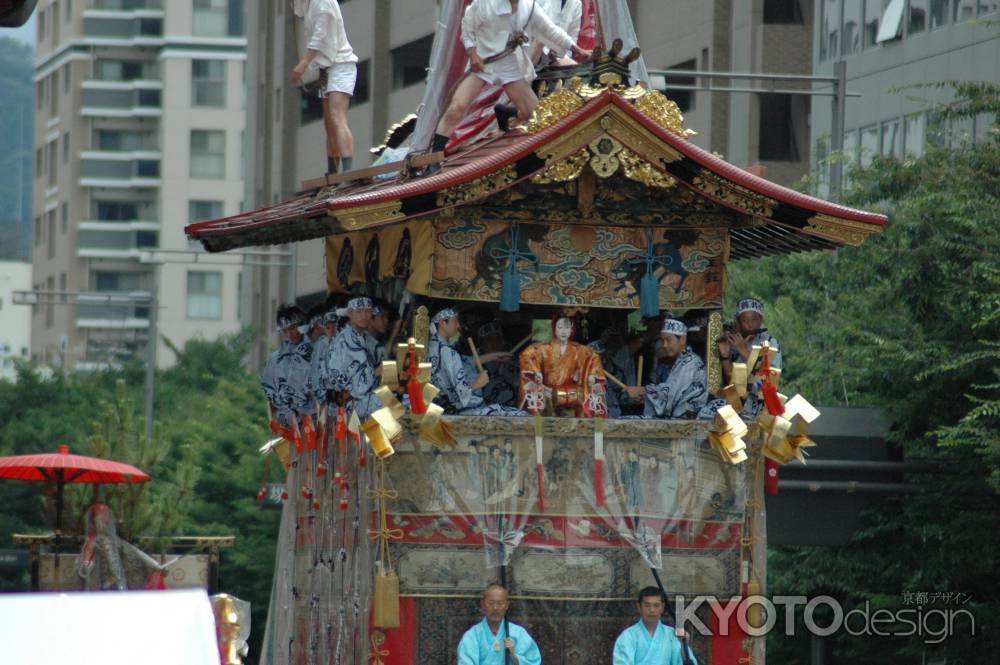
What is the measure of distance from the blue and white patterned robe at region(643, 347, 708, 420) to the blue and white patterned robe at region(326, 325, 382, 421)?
6.60 feet

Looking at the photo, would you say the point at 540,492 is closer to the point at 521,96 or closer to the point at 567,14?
the point at 521,96

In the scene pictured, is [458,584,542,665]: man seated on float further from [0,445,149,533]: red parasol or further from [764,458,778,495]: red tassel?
[0,445,149,533]: red parasol

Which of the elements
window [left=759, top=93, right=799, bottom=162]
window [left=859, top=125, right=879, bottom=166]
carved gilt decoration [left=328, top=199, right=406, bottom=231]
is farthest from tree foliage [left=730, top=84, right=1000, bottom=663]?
window [left=759, top=93, right=799, bottom=162]

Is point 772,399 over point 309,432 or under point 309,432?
over

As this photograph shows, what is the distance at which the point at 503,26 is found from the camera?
52.9ft

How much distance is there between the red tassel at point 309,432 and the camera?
16.8 meters

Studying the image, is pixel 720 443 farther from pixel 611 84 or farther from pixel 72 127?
pixel 72 127

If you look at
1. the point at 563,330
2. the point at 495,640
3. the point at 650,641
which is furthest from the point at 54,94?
the point at 650,641

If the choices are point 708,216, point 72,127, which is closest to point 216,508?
point 708,216

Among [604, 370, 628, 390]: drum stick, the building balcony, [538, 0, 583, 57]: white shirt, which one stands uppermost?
the building balcony

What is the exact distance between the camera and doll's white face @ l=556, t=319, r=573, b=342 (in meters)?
15.2

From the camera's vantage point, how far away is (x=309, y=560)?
17031 millimetres

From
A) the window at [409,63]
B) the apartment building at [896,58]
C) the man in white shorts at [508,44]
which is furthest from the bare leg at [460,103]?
the window at [409,63]

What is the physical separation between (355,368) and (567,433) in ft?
5.54
